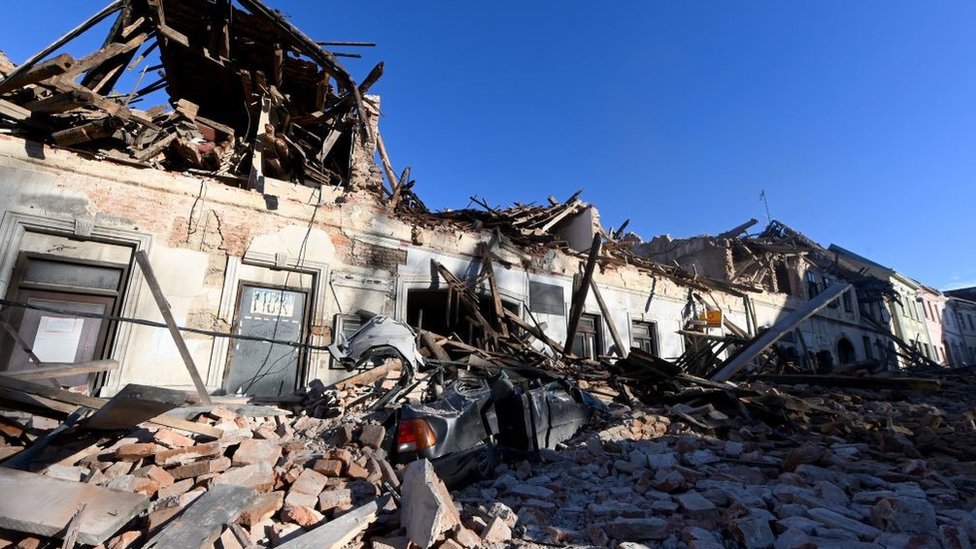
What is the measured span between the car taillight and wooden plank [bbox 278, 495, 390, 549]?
85cm

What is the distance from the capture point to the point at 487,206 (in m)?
12.4

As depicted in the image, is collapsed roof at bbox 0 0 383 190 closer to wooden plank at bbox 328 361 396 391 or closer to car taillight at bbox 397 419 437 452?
wooden plank at bbox 328 361 396 391

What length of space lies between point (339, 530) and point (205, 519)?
0.84 meters

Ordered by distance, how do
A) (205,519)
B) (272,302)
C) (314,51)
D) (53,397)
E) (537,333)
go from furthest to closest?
(314,51) → (537,333) → (272,302) → (53,397) → (205,519)

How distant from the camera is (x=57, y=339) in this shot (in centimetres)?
693

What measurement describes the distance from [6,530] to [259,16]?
10369mm

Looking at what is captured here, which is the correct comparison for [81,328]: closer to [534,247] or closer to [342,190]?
[342,190]

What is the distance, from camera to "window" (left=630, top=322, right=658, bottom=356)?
13.5 m

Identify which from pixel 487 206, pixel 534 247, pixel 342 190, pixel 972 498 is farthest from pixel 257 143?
pixel 972 498

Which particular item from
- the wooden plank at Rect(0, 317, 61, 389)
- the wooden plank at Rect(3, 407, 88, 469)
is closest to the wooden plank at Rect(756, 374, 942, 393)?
the wooden plank at Rect(3, 407, 88, 469)

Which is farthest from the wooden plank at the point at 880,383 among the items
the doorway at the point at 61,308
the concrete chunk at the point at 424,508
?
the doorway at the point at 61,308

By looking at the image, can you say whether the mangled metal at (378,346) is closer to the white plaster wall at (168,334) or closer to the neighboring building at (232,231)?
the neighboring building at (232,231)

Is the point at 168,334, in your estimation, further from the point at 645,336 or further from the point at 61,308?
the point at 645,336

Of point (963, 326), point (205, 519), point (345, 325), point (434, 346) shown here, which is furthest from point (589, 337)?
point (963, 326)
